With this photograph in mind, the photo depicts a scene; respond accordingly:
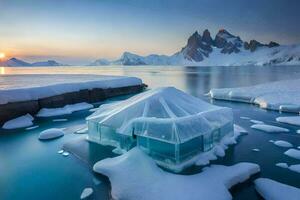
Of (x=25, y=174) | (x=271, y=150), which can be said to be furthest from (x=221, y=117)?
(x=25, y=174)

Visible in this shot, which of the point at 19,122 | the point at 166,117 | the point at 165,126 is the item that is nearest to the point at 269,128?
the point at 166,117

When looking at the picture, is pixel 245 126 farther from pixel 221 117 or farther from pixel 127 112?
pixel 127 112

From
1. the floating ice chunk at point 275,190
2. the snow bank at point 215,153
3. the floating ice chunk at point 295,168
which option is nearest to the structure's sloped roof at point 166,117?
the snow bank at point 215,153

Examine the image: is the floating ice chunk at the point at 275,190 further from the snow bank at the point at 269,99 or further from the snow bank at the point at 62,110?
the snow bank at the point at 62,110

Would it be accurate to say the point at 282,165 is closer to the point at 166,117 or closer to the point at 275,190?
the point at 275,190

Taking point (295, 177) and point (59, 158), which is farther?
point (59, 158)

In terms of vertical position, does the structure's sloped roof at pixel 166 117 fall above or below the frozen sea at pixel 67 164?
above

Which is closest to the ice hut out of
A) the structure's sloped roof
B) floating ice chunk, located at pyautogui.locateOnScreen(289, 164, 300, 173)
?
the structure's sloped roof

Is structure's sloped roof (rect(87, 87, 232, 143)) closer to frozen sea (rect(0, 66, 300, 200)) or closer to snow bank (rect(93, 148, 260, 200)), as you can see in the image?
snow bank (rect(93, 148, 260, 200))
